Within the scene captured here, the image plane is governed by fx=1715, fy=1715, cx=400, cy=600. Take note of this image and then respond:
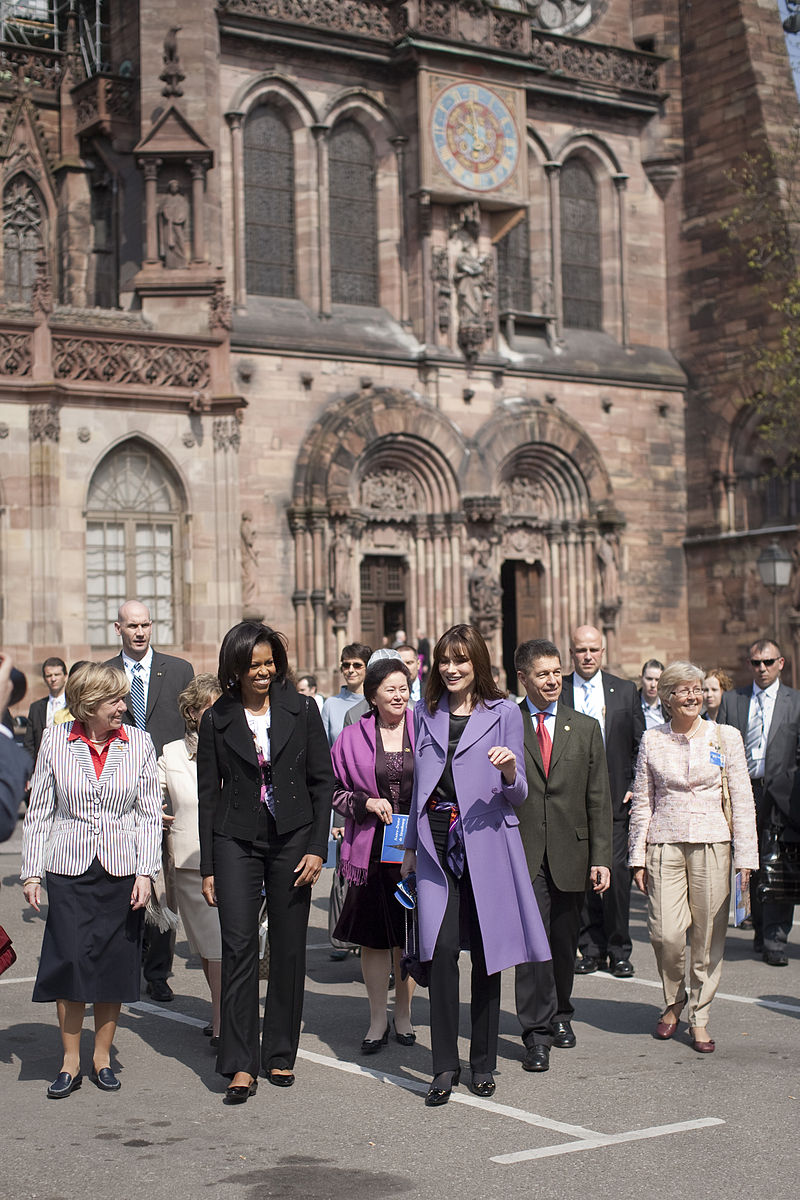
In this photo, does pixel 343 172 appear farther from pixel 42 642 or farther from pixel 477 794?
pixel 477 794

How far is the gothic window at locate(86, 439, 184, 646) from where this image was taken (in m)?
23.6

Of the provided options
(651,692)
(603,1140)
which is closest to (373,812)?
(603,1140)

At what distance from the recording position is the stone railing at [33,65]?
93.9 feet

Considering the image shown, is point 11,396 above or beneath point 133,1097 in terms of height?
above

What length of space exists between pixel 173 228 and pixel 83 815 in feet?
65.3

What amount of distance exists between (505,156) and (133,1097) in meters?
24.7

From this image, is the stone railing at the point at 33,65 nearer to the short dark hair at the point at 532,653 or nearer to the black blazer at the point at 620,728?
the black blazer at the point at 620,728

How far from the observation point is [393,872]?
Answer: 7.96 m

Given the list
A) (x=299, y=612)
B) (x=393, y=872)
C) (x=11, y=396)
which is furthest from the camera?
(x=299, y=612)

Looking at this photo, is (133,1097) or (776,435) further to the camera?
(776,435)

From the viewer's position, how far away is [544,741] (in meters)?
8.15

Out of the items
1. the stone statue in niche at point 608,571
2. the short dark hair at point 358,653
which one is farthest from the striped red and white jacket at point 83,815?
the stone statue in niche at point 608,571

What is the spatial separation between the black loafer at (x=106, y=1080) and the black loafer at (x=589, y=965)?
3.72 metres

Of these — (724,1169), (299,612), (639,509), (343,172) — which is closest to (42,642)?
(299,612)
